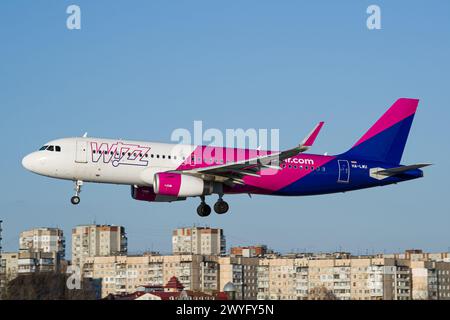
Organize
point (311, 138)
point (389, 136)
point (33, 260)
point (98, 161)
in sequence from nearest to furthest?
point (311, 138) → point (98, 161) → point (389, 136) → point (33, 260)

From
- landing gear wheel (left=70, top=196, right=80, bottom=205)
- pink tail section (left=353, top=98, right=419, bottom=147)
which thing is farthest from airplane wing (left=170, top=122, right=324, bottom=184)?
pink tail section (left=353, top=98, right=419, bottom=147)

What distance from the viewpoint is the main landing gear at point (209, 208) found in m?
62.1

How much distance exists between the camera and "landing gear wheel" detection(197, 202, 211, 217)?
6241cm

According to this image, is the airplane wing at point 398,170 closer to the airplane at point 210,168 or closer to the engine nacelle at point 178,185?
the airplane at point 210,168

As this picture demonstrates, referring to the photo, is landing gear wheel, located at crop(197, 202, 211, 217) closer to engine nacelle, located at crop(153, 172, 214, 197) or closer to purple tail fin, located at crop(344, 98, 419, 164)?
engine nacelle, located at crop(153, 172, 214, 197)

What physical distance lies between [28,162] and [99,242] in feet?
437

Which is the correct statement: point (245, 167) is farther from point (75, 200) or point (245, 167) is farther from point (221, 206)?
point (75, 200)

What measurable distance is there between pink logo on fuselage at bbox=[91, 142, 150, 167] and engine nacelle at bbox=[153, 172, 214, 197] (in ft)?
5.03

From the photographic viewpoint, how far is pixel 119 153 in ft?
190

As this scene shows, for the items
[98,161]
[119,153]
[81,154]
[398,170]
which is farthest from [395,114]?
[81,154]

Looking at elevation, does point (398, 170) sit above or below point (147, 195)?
A: above
